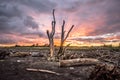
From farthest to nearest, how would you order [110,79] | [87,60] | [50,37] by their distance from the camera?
[50,37], [87,60], [110,79]

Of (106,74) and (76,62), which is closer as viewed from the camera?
(106,74)

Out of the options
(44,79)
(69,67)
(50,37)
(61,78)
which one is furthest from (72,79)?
(50,37)

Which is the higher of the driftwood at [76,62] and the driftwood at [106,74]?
the driftwood at [76,62]

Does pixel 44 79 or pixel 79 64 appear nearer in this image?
pixel 44 79

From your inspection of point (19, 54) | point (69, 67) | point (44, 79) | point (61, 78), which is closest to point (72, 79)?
point (61, 78)

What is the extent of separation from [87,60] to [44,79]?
24.1ft

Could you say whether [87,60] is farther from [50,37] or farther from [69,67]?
[50,37]

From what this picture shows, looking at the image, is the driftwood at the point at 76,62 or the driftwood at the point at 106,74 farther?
the driftwood at the point at 76,62

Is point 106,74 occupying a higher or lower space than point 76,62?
lower

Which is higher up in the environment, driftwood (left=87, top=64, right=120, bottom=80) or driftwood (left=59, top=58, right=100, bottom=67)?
driftwood (left=59, top=58, right=100, bottom=67)

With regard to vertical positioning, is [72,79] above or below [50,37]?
below

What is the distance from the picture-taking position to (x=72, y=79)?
13.5 metres

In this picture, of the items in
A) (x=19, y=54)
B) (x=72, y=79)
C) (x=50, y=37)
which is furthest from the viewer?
(x=19, y=54)

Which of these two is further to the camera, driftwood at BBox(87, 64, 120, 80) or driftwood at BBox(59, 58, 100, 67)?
driftwood at BBox(59, 58, 100, 67)
